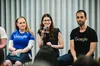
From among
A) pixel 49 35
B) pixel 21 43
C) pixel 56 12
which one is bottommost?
pixel 21 43

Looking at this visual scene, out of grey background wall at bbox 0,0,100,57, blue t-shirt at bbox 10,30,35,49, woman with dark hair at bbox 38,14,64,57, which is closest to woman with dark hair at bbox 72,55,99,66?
woman with dark hair at bbox 38,14,64,57

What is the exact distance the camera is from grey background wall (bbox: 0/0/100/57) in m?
4.32

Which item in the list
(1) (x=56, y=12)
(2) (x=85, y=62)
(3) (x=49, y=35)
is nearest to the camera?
(2) (x=85, y=62)

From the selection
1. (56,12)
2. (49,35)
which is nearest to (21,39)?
(49,35)

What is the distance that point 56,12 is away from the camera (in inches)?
173

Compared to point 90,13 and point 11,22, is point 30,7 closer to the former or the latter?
point 11,22

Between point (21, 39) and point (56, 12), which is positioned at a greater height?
point (56, 12)

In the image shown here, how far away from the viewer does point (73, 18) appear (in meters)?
4.35

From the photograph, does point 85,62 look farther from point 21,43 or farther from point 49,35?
point 21,43

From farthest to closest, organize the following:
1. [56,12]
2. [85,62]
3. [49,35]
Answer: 1. [56,12]
2. [49,35]
3. [85,62]

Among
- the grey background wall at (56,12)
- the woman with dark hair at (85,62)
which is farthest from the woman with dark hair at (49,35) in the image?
the woman with dark hair at (85,62)

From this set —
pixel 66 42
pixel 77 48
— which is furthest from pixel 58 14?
pixel 77 48

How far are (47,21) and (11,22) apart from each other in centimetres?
133

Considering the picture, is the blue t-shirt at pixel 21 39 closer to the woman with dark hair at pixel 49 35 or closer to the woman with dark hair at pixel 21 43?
the woman with dark hair at pixel 21 43
